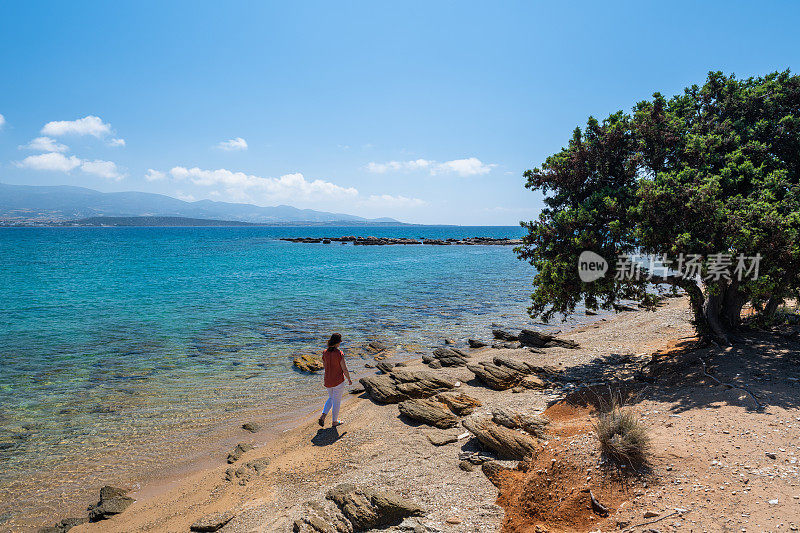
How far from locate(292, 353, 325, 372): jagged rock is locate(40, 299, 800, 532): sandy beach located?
4.79 m

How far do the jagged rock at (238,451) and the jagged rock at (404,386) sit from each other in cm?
470

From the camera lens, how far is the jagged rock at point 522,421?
10.1 m

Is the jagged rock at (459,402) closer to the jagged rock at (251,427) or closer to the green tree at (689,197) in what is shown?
the green tree at (689,197)

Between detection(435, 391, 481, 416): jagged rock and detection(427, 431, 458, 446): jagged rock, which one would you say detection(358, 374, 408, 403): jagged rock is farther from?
detection(427, 431, 458, 446): jagged rock

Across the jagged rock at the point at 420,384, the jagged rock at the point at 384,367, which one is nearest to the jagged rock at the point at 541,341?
the jagged rock at the point at 420,384

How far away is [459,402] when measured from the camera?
43.0ft

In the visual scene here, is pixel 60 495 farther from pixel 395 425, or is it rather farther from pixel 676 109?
pixel 676 109

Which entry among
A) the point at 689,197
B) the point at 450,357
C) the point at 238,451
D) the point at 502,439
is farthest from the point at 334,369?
the point at 689,197

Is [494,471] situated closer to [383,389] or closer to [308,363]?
[383,389]

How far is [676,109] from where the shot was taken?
15.5 meters

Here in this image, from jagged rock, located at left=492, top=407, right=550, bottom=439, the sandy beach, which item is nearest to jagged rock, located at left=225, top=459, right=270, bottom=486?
the sandy beach

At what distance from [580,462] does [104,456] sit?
1367 centimetres

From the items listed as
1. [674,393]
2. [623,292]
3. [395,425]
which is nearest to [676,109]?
[623,292]

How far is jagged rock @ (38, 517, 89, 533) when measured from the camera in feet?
29.9
